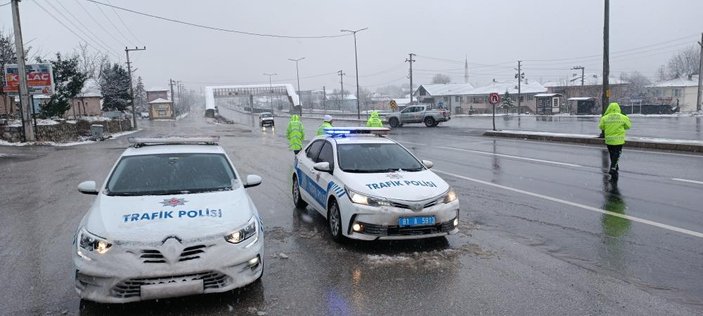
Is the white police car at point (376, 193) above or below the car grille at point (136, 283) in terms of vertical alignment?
above

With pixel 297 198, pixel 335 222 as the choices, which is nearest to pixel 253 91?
pixel 297 198

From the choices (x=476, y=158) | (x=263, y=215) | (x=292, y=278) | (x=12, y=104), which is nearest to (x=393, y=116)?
(x=476, y=158)

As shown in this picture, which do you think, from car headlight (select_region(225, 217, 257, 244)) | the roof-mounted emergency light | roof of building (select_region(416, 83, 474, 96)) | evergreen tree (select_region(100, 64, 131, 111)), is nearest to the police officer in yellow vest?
the roof-mounted emergency light

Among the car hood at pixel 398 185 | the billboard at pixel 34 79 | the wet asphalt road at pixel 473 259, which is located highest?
the billboard at pixel 34 79

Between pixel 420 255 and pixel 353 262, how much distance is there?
810 mm

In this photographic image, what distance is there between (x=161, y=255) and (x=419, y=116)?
3424cm

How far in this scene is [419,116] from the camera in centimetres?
3750

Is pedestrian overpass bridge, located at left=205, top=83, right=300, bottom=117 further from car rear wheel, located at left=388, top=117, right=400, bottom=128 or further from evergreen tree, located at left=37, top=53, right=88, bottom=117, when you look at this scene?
evergreen tree, located at left=37, top=53, right=88, bottom=117

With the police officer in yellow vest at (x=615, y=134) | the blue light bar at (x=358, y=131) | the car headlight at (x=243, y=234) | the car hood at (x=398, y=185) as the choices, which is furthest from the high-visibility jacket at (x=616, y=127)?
the car headlight at (x=243, y=234)

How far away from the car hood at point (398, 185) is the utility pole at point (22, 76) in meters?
23.7

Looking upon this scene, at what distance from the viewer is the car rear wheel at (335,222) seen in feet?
20.7

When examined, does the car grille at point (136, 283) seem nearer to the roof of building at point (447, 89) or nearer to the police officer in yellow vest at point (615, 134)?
the police officer in yellow vest at point (615, 134)

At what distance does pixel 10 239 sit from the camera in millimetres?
6895

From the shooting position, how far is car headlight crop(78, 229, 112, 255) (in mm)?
4207
